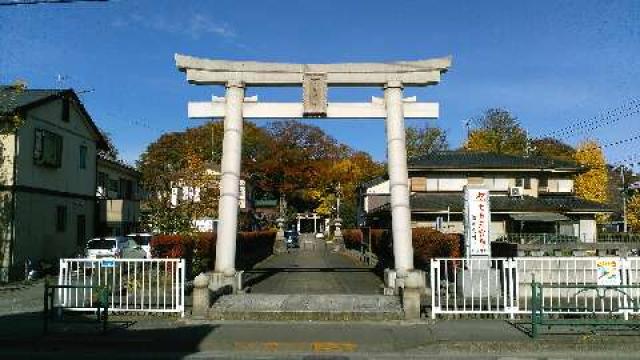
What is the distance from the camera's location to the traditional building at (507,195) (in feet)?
130

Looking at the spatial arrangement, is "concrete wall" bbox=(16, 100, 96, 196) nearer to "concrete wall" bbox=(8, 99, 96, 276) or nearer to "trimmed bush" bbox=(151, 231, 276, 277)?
"concrete wall" bbox=(8, 99, 96, 276)

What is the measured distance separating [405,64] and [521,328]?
850 centimetres

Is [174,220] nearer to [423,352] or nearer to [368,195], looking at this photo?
[423,352]

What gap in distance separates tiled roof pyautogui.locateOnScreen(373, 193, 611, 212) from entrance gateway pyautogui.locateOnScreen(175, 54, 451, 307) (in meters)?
22.2

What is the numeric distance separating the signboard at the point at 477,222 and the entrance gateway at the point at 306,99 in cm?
202

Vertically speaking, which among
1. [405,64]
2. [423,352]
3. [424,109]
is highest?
[405,64]

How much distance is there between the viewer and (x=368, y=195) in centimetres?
6381

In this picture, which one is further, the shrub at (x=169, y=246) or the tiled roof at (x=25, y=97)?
the tiled roof at (x=25, y=97)

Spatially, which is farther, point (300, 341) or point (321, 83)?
point (321, 83)

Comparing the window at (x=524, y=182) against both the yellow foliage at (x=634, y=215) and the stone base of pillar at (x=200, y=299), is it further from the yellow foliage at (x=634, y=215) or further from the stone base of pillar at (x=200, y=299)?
the stone base of pillar at (x=200, y=299)

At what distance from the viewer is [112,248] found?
27094mm

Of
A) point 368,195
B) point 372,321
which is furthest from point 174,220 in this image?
point 368,195

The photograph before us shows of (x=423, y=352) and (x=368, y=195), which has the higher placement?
(x=368, y=195)

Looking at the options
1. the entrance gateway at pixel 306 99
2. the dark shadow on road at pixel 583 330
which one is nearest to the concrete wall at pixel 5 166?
the entrance gateway at pixel 306 99
